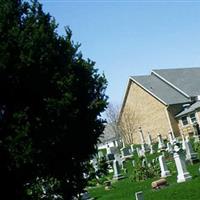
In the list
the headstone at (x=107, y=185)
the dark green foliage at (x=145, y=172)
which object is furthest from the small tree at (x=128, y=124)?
the headstone at (x=107, y=185)

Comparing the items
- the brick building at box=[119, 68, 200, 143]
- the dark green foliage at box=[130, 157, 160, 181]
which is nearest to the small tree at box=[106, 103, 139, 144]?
the brick building at box=[119, 68, 200, 143]

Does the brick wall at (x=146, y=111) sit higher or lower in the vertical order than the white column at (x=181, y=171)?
higher

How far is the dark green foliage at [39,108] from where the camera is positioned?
401 inches

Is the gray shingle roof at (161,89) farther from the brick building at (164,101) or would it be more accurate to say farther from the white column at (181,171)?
the white column at (181,171)

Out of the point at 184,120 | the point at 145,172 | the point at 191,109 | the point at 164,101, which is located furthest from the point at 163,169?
the point at 164,101

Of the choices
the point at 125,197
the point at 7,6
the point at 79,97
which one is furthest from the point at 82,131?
the point at 125,197

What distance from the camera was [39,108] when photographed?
35.3 ft

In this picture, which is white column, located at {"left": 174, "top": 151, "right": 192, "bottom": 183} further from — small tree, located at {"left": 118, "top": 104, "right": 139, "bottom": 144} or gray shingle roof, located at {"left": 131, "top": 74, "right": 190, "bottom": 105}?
small tree, located at {"left": 118, "top": 104, "right": 139, "bottom": 144}

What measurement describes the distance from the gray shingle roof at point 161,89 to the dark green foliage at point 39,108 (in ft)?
140

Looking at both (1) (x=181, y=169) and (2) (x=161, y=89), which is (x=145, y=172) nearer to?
(1) (x=181, y=169)

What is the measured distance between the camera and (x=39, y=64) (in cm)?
1081

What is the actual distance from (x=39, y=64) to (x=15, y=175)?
269 cm

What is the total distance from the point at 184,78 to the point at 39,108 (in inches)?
1921

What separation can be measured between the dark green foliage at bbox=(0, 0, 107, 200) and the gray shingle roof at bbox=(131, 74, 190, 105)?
1680 inches
